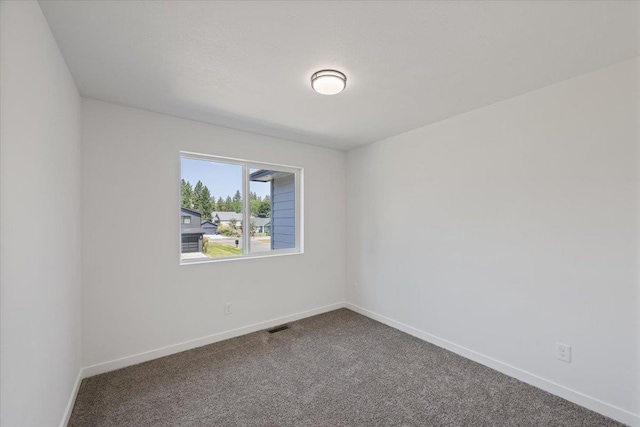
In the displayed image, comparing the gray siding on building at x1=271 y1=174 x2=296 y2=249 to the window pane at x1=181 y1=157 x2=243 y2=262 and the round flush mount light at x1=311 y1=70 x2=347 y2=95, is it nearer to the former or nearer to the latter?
the window pane at x1=181 y1=157 x2=243 y2=262

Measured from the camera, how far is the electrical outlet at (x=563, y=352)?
6.89 ft

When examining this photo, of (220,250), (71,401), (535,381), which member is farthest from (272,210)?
(535,381)

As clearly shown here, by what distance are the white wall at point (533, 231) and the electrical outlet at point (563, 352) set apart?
35 millimetres

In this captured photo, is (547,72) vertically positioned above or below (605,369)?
above

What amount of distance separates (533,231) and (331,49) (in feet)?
6.85

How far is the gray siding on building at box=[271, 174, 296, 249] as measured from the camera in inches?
147

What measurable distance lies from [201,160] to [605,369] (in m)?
3.80

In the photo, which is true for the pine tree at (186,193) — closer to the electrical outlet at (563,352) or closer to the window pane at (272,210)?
the window pane at (272,210)

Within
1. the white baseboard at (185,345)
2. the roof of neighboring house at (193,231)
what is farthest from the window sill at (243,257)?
the white baseboard at (185,345)

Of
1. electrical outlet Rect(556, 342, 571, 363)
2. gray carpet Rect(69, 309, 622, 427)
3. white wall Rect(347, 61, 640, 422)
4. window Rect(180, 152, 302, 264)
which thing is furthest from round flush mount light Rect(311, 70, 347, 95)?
electrical outlet Rect(556, 342, 571, 363)

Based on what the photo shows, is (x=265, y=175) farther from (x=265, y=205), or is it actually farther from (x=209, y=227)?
(x=209, y=227)

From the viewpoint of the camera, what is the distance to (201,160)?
10.2 feet

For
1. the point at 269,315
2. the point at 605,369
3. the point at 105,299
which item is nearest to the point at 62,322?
the point at 105,299

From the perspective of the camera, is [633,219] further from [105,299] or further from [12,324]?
[105,299]
